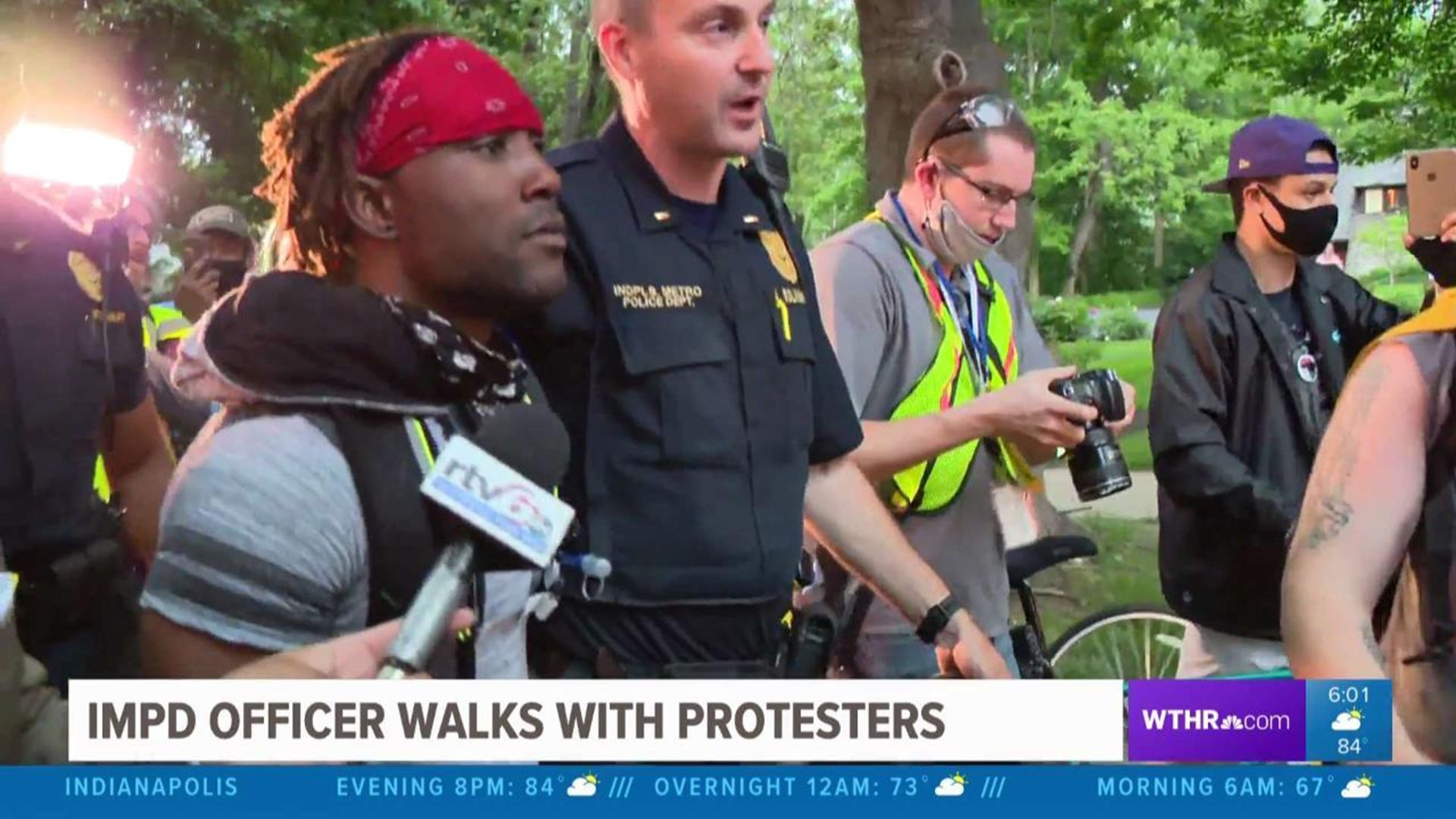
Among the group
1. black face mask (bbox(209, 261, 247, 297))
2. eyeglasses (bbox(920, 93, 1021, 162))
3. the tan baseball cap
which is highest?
eyeglasses (bbox(920, 93, 1021, 162))

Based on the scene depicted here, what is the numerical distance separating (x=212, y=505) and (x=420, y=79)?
18.3 inches

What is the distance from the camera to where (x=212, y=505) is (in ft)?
4.50

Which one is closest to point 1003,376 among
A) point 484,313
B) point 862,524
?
point 862,524

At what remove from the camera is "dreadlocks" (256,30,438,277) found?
1583 mm

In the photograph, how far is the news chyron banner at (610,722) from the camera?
1.85 metres

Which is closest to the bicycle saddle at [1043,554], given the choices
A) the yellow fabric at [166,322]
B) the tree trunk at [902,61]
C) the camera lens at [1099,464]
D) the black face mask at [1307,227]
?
the camera lens at [1099,464]

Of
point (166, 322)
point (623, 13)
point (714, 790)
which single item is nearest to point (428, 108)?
point (623, 13)

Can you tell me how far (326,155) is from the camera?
158 centimetres

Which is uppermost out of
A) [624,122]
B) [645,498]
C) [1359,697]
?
[624,122]

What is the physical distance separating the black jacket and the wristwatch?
603mm

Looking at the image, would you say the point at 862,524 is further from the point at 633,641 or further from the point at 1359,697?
the point at 1359,697

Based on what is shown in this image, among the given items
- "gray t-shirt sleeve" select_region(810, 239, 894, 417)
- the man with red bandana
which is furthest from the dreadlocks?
"gray t-shirt sleeve" select_region(810, 239, 894, 417)

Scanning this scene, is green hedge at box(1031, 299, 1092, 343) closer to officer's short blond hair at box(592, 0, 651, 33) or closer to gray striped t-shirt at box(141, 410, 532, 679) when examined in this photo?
officer's short blond hair at box(592, 0, 651, 33)

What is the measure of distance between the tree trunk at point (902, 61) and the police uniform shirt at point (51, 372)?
48.7 inches
